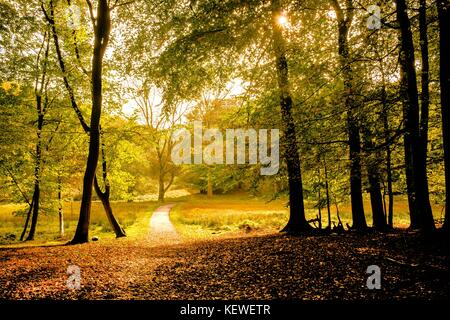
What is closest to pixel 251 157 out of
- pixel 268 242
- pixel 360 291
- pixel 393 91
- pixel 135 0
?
pixel 268 242

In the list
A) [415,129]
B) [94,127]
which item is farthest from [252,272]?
[94,127]

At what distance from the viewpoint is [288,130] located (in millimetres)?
10609

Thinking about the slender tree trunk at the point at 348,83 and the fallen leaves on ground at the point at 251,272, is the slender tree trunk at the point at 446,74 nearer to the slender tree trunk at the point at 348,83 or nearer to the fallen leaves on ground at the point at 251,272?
the slender tree trunk at the point at 348,83

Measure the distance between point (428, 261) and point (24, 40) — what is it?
2130cm

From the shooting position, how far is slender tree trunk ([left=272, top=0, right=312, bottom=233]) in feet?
28.6

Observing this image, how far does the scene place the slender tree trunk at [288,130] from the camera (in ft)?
28.6

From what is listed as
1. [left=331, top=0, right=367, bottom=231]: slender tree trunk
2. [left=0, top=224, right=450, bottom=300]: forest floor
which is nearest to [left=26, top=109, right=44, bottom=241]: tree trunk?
[left=0, top=224, right=450, bottom=300]: forest floor

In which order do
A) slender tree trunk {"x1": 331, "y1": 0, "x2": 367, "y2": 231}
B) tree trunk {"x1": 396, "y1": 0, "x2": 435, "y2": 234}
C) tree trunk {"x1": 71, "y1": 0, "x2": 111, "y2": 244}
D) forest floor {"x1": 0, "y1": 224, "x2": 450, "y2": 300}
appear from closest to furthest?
forest floor {"x1": 0, "y1": 224, "x2": 450, "y2": 300}
tree trunk {"x1": 396, "y1": 0, "x2": 435, "y2": 234}
slender tree trunk {"x1": 331, "y1": 0, "x2": 367, "y2": 231}
tree trunk {"x1": 71, "y1": 0, "x2": 111, "y2": 244}

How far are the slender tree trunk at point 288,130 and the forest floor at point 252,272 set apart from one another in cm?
290

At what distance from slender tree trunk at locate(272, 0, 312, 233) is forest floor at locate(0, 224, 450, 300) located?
114 inches

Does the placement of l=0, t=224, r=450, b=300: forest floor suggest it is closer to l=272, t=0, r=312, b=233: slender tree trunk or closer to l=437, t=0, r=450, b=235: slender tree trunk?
l=437, t=0, r=450, b=235: slender tree trunk

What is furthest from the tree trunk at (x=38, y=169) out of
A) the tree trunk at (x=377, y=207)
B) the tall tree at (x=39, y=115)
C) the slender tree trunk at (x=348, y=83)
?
the tree trunk at (x=377, y=207)
